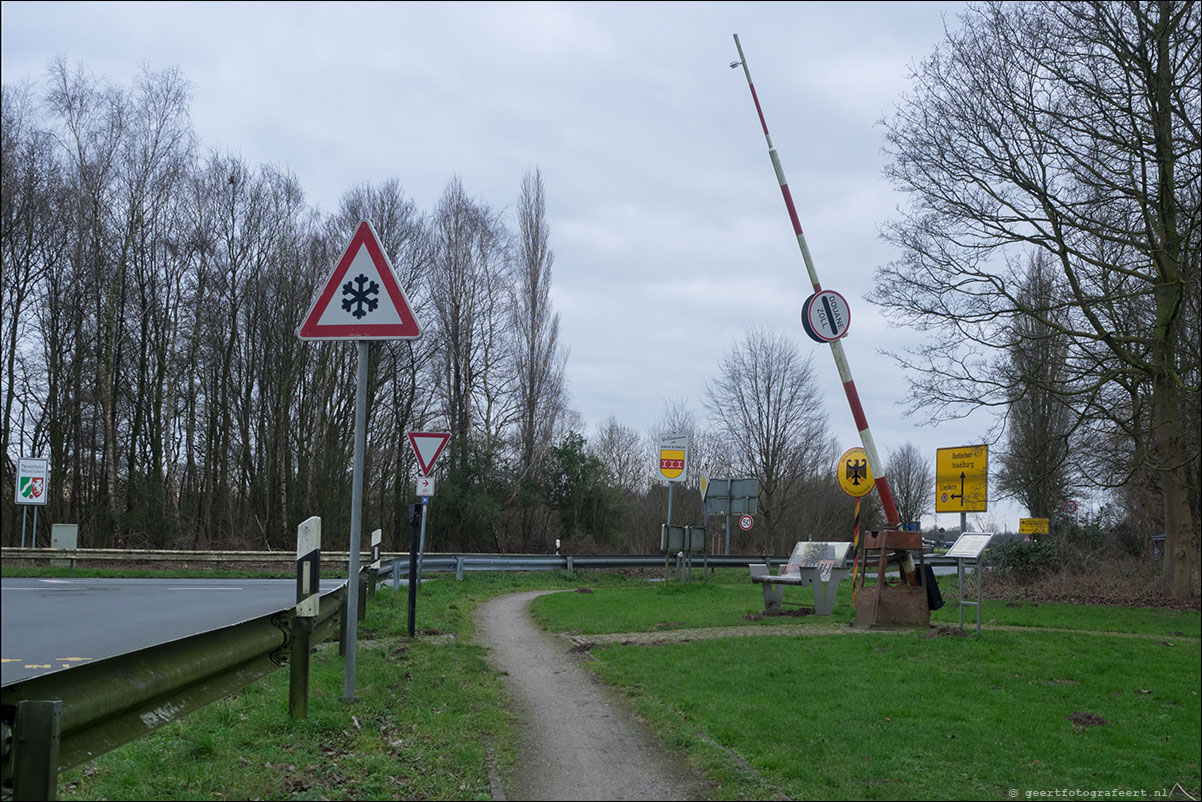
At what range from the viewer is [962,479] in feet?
46.4

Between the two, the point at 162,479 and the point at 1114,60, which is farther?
the point at 162,479

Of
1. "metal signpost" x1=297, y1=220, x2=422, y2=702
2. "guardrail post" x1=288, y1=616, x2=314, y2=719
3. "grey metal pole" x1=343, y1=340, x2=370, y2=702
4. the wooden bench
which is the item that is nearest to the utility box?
"grey metal pole" x1=343, y1=340, x2=370, y2=702

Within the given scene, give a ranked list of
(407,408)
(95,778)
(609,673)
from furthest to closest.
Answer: (407,408) < (609,673) < (95,778)

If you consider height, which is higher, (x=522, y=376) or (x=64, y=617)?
(x=522, y=376)

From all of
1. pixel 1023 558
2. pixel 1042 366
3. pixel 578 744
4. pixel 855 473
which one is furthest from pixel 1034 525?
pixel 578 744

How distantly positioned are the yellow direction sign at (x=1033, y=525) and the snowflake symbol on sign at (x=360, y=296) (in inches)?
1059

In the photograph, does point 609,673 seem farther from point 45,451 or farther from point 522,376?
point 522,376

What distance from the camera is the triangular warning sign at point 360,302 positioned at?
6.90 meters

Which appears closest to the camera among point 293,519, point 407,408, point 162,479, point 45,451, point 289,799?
Result: point 289,799

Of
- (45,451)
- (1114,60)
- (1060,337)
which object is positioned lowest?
(45,451)

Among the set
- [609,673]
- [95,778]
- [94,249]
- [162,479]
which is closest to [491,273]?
[162,479]

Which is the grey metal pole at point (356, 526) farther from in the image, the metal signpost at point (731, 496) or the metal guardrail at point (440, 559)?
the metal signpost at point (731, 496)

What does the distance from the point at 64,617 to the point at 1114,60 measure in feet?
60.6

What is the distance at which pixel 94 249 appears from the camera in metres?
17.2
